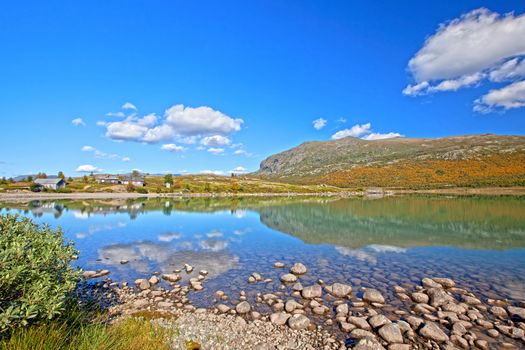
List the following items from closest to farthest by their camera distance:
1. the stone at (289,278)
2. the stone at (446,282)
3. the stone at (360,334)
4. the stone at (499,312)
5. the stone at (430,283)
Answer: the stone at (360,334) < the stone at (499,312) < the stone at (430,283) < the stone at (446,282) < the stone at (289,278)

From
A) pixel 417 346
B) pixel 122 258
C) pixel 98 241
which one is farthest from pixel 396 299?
pixel 98 241

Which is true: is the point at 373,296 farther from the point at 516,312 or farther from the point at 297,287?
the point at 516,312

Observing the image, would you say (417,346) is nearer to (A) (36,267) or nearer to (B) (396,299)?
(B) (396,299)

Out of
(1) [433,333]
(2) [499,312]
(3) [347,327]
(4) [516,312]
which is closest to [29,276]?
(3) [347,327]

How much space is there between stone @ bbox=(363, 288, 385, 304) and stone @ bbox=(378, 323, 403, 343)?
3512 mm

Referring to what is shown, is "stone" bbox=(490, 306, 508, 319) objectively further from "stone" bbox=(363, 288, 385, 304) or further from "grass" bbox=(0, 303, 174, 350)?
"grass" bbox=(0, 303, 174, 350)

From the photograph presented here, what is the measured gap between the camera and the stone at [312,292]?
16.1 meters

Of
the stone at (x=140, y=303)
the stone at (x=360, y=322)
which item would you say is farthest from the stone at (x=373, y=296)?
the stone at (x=140, y=303)

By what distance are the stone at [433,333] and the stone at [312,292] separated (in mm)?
5525

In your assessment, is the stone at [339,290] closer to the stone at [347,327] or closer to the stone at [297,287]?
the stone at [297,287]

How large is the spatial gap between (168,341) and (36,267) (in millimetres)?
5269

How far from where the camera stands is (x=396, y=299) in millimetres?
15875

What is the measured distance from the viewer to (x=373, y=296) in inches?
618

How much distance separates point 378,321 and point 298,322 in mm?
3459
